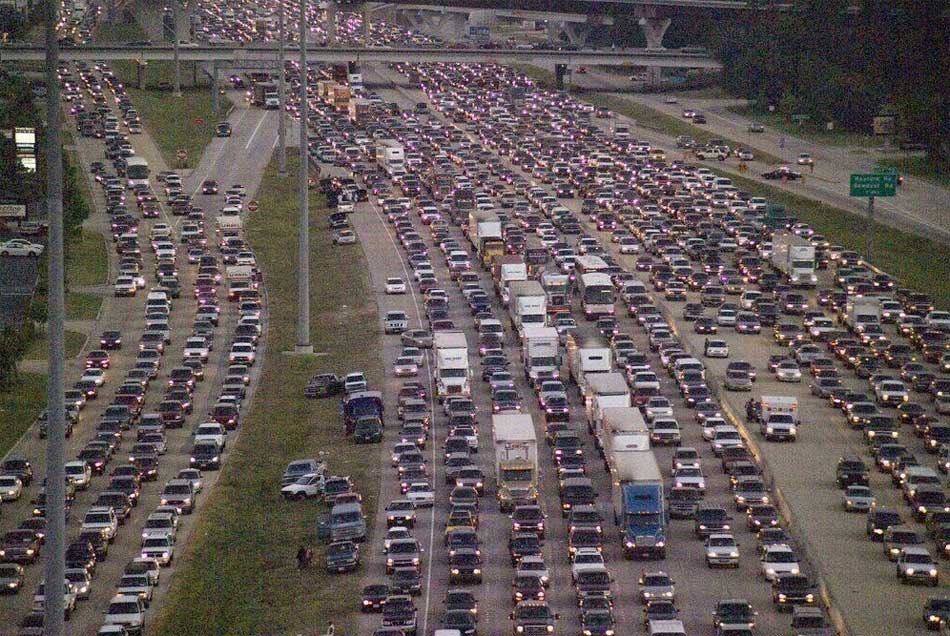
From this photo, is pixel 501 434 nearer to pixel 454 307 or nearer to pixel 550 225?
pixel 454 307

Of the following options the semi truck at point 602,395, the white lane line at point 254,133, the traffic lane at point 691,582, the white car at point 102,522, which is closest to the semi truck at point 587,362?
the semi truck at point 602,395

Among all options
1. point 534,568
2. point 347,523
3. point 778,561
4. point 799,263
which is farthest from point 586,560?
point 799,263

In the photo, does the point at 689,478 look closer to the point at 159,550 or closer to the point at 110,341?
the point at 159,550

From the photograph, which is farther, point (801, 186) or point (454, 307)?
point (801, 186)

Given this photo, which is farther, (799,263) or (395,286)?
(395,286)

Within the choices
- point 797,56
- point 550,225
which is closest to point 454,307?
point 550,225
